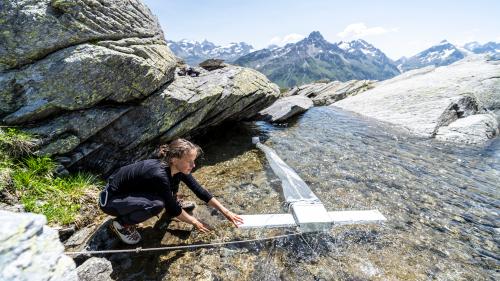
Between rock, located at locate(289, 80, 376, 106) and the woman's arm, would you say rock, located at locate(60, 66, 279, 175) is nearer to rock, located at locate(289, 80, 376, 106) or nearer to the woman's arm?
the woman's arm

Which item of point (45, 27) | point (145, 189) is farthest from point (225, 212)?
point (45, 27)

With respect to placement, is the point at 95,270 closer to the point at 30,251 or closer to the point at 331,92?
the point at 30,251

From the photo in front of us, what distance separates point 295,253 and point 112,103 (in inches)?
342

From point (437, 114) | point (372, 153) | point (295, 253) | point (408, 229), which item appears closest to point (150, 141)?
point (295, 253)

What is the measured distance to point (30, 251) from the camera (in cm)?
348

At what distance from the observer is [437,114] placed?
21.2 metres

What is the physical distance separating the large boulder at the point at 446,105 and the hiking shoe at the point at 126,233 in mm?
18703

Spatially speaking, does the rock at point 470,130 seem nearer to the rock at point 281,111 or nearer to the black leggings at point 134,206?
the rock at point 281,111

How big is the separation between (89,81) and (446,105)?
24.3 metres

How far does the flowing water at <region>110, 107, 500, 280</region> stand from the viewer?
7020 millimetres

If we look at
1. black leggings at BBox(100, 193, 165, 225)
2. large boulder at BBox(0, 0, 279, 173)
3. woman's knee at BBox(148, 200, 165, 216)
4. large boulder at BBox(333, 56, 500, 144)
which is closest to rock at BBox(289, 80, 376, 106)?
large boulder at BBox(333, 56, 500, 144)

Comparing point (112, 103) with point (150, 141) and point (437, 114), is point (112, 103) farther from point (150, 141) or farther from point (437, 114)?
point (437, 114)

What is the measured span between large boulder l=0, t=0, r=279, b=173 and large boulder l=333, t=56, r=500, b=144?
56.0 ft

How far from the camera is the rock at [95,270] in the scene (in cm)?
602
